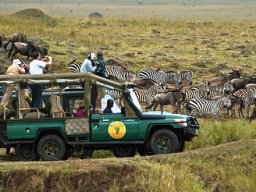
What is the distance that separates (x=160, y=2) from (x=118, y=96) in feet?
395

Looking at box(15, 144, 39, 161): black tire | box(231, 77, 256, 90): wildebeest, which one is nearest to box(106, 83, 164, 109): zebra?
box(231, 77, 256, 90): wildebeest

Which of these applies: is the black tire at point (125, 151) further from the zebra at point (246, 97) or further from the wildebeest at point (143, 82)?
the wildebeest at point (143, 82)

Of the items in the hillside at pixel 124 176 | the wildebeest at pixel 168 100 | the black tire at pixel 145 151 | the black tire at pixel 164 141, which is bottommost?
the hillside at pixel 124 176

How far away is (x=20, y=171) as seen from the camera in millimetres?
13305

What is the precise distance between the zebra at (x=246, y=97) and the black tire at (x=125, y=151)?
9.83 m

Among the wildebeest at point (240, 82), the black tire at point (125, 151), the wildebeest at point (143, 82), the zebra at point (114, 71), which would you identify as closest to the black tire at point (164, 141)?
the black tire at point (125, 151)

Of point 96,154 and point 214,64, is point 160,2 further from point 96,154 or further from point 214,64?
point 96,154

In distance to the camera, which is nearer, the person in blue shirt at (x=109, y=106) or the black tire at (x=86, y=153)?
the black tire at (x=86, y=153)

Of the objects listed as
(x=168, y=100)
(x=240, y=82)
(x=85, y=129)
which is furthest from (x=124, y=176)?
(x=240, y=82)

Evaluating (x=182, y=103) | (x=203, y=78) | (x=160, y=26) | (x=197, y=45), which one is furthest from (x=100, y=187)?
(x=160, y=26)

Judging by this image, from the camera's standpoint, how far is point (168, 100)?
25.2 m

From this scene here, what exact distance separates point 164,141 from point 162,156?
144cm

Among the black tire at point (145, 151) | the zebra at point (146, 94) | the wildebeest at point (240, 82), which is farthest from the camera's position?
the wildebeest at point (240, 82)

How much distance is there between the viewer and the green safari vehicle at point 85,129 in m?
15.6
